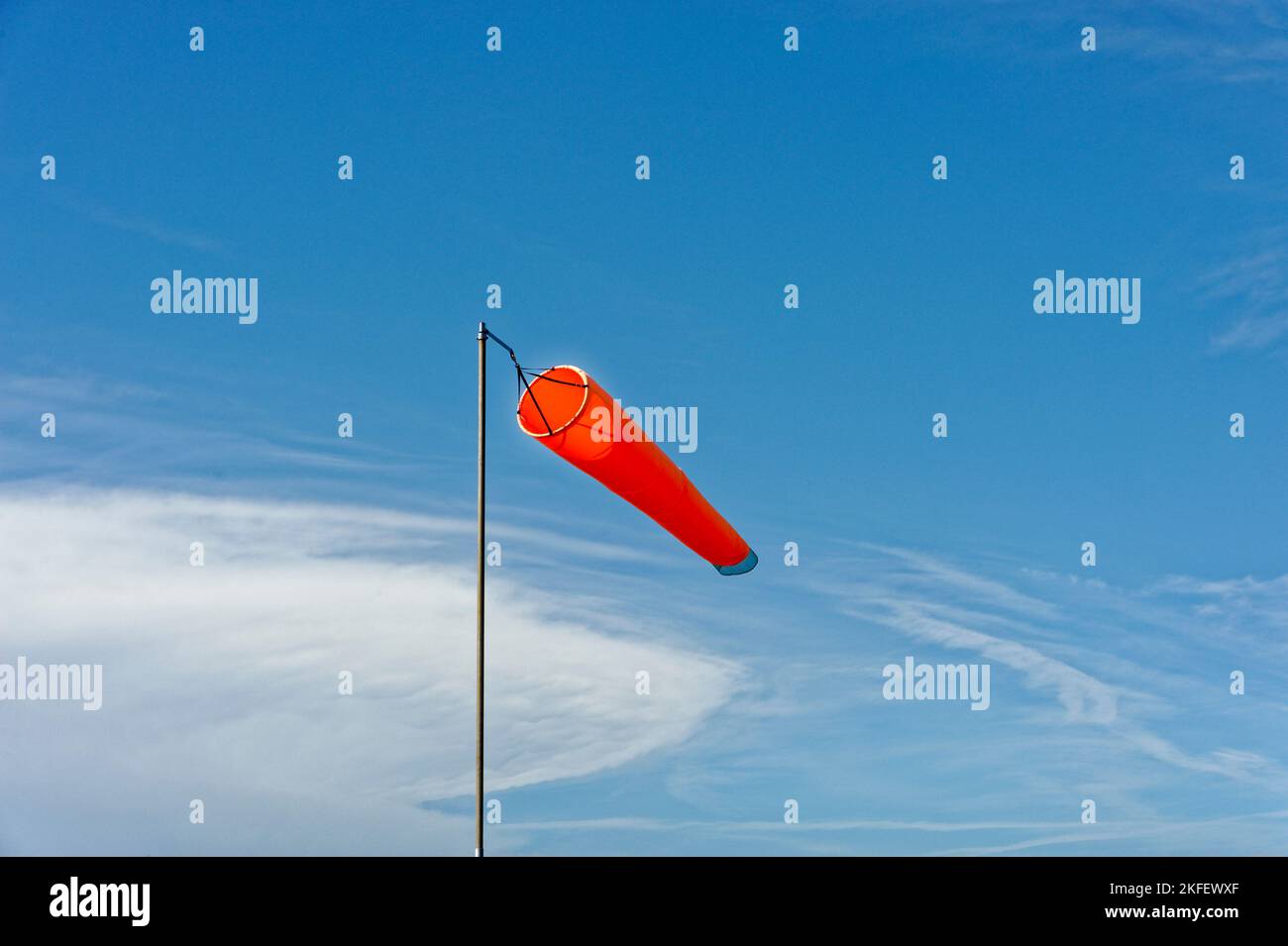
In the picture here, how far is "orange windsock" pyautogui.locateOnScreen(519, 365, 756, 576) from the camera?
14945 millimetres

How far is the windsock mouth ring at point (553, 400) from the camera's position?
15.0 m

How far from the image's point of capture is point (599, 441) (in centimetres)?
1494

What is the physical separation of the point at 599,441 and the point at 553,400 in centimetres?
87

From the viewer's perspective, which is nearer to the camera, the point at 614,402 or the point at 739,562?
the point at 614,402

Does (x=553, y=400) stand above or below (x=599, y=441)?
above

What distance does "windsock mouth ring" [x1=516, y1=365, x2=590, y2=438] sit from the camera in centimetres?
1502

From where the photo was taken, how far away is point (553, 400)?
15.3 meters
